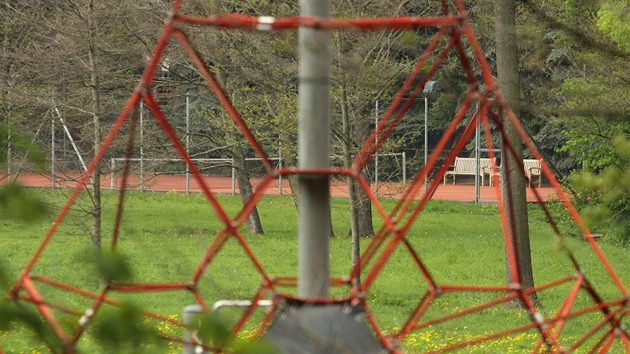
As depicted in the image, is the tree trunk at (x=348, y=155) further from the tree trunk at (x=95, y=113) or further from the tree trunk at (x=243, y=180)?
the tree trunk at (x=243, y=180)

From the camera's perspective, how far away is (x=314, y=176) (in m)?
2.36

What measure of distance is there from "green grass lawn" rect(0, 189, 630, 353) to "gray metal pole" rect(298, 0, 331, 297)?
0.17 meters

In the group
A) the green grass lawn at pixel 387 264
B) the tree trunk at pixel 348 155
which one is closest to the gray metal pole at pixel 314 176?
the green grass lawn at pixel 387 264

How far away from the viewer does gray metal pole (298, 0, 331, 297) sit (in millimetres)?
2359

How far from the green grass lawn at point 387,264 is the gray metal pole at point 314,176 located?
172mm

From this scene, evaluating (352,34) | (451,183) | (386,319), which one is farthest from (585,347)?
(451,183)

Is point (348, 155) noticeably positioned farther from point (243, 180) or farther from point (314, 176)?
point (314, 176)

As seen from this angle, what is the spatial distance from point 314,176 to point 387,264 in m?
13.5

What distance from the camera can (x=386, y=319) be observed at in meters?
10.6

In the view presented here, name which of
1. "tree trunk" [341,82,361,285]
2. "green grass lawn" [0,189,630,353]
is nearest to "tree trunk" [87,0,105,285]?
"green grass lawn" [0,189,630,353]

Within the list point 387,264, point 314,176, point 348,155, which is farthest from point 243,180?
point 314,176

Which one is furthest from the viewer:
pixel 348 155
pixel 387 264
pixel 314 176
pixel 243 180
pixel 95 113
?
pixel 243 180

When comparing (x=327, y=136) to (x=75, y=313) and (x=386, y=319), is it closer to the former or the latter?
(x=75, y=313)

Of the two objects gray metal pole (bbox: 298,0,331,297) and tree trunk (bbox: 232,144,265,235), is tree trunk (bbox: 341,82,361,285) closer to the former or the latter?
tree trunk (bbox: 232,144,265,235)
